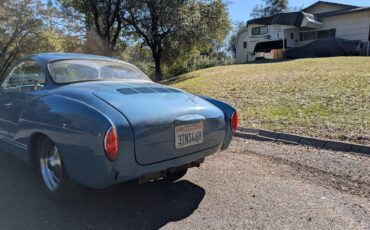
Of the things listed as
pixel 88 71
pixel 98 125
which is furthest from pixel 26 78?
pixel 98 125

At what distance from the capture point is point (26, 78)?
4.07 meters

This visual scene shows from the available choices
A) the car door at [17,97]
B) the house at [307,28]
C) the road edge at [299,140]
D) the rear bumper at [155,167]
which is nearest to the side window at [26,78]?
the car door at [17,97]

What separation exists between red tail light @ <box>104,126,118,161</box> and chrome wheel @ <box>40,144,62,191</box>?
86 cm

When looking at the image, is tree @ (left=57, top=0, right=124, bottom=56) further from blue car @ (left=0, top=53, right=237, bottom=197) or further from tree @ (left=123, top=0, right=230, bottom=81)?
blue car @ (left=0, top=53, right=237, bottom=197)

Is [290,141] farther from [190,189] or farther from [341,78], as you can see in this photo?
[341,78]

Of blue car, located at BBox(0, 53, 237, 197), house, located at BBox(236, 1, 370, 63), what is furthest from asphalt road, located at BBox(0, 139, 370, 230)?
house, located at BBox(236, 1, 370, 63)

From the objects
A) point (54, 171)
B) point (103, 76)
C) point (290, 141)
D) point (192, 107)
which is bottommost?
point (290, 141)

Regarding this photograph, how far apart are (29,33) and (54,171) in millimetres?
22483

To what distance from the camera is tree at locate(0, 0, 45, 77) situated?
21438 mm

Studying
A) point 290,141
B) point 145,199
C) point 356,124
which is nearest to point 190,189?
point 145,199

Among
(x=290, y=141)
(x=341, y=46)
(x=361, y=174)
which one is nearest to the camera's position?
(x=361, y=174)

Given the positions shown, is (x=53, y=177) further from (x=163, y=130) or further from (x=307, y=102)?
(x=307, y=102)

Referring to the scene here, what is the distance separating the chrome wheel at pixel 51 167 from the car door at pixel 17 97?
32 cm

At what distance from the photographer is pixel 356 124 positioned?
6199mm
